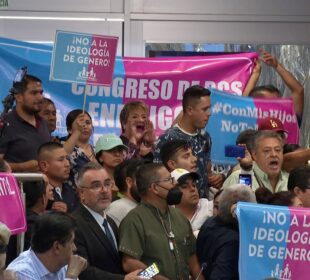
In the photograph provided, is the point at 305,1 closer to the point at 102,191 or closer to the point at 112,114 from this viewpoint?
the point at 112,114

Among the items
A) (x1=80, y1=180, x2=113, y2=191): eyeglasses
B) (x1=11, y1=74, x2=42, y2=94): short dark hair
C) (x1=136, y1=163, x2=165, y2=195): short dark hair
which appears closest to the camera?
(x1=80, y1=180, x2=113, y2=191): eyeglasses

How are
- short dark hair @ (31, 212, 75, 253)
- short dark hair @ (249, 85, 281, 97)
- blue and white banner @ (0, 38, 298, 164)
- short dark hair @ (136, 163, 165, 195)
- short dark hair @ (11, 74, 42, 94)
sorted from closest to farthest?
1. short dark hair @ (31, 212, 75, 253)
2. short dark hair @ (136, 163, 165, 195)
3. short dark hair @ (11, 74, 42, 94)
4. short dark hair @ (249, 85, 281, 97)
5. blue and white banner @ (0, 38, 298, 164)

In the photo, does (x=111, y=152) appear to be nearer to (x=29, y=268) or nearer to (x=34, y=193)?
(x=34, y=193)

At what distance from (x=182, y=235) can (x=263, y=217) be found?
31.3 inches

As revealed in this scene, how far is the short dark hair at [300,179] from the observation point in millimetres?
10109

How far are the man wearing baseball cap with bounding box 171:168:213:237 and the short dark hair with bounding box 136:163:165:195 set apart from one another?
32cm

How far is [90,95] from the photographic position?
43.3 ft

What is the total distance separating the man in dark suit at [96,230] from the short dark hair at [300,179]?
167cm

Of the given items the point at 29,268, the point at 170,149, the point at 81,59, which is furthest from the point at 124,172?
the point at 29,268

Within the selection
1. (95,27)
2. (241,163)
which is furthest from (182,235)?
(95,27)

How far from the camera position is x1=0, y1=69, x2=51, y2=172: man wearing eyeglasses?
1103cm

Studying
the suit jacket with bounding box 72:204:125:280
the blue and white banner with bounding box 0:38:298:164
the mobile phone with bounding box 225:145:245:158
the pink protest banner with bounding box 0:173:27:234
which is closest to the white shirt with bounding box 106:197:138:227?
the suit jacket with bounding box 72:204:125:280

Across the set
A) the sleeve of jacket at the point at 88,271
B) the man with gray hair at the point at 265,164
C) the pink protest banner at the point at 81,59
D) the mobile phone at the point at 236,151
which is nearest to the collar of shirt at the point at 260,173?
the man with gray hair at the point at 265,164

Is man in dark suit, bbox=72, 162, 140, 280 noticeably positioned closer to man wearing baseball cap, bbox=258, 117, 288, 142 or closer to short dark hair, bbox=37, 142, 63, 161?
short dark hair, bbox=37, 142, 63, 161
